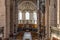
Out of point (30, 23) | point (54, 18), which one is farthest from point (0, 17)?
point (30, 23)

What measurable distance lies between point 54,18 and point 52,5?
0.87 metres

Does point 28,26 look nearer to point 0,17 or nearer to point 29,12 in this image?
point 29,12

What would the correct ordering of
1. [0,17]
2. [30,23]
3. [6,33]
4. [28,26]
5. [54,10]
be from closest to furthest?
[0,17], [54,10], [6,33], [28,26], [30,23]

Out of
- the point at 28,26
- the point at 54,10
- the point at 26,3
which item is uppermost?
the point at 26,3

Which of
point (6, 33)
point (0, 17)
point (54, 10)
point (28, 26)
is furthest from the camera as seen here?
point (28, 26)

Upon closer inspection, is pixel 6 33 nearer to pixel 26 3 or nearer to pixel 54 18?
pixel 54 18

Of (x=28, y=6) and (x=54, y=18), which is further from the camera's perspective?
(x=28, y=6)

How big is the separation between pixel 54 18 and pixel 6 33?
3599 millimetres

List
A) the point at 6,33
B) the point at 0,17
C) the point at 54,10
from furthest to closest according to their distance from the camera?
1. the point at 6,33
2. the point at 54,10
3. the point at 0,17

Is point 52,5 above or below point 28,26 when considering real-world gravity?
above

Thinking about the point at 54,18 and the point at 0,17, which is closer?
the point at 0,17

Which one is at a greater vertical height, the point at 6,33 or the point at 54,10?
the point at 54,10

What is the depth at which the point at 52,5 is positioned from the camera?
11.5m

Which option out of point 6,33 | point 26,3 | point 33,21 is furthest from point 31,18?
point 6,33
